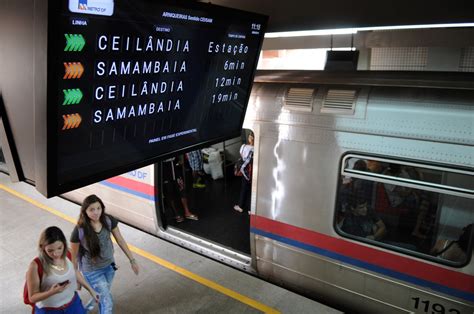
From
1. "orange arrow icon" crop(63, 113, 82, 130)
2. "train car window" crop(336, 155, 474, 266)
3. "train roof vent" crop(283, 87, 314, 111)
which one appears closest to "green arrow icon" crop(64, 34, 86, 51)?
"orange arrow icon" crop(63, 113, 82, 130)

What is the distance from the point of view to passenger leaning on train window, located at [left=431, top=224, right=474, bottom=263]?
3.45m

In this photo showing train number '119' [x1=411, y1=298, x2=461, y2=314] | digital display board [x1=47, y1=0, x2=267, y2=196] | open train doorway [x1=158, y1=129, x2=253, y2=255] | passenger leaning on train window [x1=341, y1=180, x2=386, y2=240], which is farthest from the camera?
open train doorway [x1=158, y1=129, x2=253, y2=255]

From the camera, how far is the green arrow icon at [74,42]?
6.07 ft

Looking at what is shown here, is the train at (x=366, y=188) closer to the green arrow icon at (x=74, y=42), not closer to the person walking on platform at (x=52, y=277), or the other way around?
the person walking on platform at (x=52, y=277)

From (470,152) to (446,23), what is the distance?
4.57ft

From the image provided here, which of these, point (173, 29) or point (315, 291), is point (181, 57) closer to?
point (173, 29)

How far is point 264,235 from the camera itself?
4.62m

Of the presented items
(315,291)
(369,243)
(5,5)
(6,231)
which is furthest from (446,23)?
(6,231)

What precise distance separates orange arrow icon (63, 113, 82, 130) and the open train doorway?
360 centimetres

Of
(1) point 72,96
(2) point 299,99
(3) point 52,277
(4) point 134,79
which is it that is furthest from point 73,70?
(2) point 299,99

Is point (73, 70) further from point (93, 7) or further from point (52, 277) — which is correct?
point (52, 277)

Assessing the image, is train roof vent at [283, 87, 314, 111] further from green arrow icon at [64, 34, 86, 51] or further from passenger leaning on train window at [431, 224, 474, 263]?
green arrow icon at [64, 34, 86, 51]

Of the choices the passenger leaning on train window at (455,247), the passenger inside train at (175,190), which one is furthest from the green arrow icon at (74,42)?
the passenger inside train at (175,190)

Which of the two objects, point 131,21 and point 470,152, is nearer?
point 131,21
